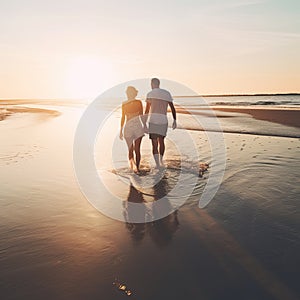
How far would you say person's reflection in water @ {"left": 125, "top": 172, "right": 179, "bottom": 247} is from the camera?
415 centimetres

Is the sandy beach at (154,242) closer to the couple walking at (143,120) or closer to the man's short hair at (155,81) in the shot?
the couple walking at (143,120)

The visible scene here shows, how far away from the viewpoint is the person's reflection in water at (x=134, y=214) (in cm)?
424

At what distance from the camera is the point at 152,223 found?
15.3ft

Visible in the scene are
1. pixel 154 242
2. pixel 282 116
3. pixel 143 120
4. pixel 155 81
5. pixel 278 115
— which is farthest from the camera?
pixel 278 115

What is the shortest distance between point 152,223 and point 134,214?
48 cm

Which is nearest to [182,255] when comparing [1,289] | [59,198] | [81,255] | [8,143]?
[81,255]

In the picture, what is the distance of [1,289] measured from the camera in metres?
3.04

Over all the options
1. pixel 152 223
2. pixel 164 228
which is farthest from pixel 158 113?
pixel 164 228

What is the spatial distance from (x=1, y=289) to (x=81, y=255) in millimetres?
934

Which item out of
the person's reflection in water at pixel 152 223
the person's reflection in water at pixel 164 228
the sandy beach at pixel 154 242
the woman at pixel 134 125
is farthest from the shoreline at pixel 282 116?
the person's reflection in water at pixel 164 228

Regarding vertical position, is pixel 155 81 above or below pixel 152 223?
above

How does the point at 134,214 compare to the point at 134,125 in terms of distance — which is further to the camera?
the point at 134,125

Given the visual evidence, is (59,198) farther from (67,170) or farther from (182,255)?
(182,255)

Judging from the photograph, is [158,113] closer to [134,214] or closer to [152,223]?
[134,214]
